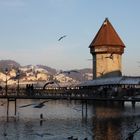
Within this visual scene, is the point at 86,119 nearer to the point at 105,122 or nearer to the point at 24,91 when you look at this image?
the point at 105,122

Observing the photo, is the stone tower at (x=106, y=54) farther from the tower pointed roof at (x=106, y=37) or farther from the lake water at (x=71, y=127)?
the lake water at (x=71, y=127)

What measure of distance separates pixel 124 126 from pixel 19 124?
10.5 m

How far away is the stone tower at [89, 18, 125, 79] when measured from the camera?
A: 10975 centimetres

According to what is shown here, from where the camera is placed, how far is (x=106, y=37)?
371 feet

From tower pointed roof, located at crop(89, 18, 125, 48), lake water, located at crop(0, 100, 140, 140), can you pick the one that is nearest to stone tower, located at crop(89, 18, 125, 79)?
tower pointed roof, located at crop(89, 18, 125, 48)

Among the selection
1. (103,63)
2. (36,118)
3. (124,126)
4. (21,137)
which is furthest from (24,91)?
(103,63)

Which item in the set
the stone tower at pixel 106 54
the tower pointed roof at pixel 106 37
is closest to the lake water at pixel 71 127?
the stone tower at pixel 106 54

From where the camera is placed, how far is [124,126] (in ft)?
164

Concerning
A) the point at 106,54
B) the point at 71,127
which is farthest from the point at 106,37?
the point at 71,127

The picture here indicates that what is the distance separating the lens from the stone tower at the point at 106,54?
10975cm

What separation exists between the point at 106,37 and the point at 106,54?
486cm

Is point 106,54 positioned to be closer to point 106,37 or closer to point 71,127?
point 106,37

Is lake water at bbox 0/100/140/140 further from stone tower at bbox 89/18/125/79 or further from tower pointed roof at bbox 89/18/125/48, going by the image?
tower pointed roof at bbox 89/18/125/48

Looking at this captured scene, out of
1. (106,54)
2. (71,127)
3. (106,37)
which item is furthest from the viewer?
(106,37)
